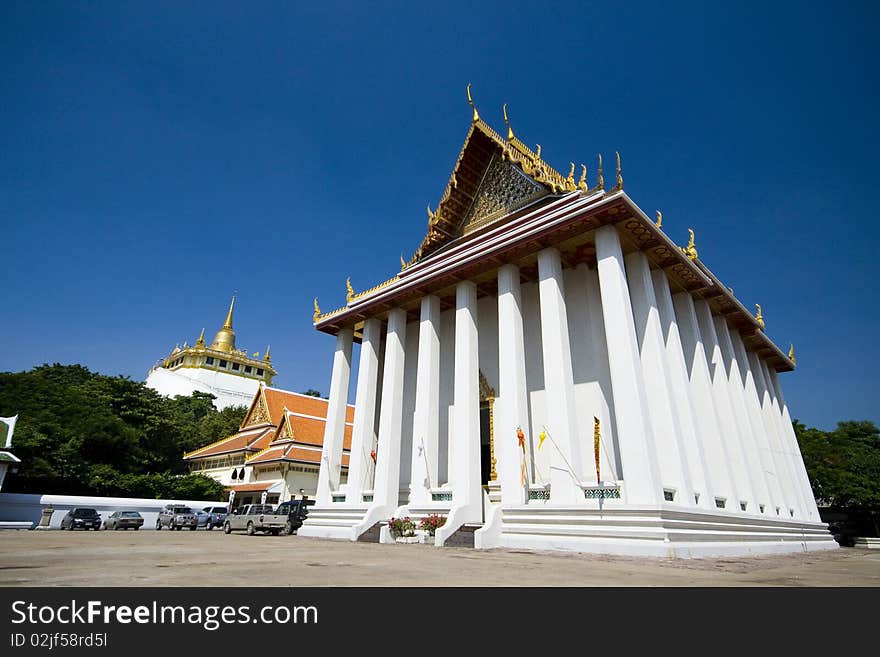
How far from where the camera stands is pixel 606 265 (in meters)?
12.8

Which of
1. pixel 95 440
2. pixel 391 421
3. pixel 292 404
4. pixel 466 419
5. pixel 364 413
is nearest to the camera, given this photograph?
pixel 466 419

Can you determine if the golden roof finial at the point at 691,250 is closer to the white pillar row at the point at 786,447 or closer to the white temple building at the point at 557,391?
the white temple building at the point at 557,391

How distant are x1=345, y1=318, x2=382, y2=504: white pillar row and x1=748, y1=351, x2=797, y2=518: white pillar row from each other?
13984mm

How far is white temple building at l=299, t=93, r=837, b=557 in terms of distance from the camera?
11484 millimetres

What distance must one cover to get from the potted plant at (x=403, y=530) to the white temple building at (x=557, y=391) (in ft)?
2.22

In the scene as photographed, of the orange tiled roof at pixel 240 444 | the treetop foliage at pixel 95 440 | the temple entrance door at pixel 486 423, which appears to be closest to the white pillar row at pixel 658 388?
the temple entrance door at pixel 486 423

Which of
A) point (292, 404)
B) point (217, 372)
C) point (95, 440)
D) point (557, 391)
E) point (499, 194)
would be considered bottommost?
point (557, 391)

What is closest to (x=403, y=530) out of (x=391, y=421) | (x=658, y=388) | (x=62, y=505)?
(x=391, y=421)

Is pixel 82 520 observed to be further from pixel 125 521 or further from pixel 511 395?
pixel 511 395

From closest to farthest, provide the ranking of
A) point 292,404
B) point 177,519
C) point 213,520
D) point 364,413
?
point 364,413 → point 177,519 → point 213,520 → point 292,404

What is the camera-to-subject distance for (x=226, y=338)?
3541 inches

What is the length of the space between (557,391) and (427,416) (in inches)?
191

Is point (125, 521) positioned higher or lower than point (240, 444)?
lower
